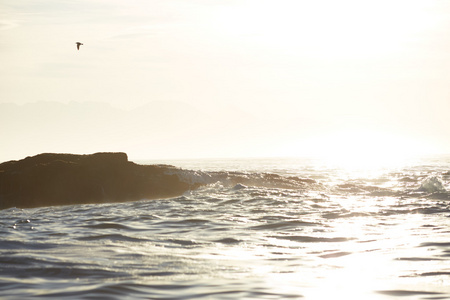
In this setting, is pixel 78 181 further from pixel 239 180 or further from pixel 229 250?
pixel 229 250

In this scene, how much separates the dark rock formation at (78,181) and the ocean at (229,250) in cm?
133

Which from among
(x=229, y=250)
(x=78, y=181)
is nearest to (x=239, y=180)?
(x=78, y=181)

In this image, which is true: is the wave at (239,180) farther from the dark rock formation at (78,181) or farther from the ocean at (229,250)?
the ocean at (229,250)

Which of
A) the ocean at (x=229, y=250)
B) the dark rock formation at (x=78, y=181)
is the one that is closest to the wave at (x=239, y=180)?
the dark rock formation at (x=78, y=181)

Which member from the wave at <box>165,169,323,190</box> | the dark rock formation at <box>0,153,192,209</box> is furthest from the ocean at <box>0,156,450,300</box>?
the wave at <box>165,169,323,190</box>

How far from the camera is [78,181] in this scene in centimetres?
2069

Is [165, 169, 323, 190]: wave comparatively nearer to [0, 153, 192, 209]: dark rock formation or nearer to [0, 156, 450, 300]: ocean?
[0, 153, 192, 209]: dark rock formation

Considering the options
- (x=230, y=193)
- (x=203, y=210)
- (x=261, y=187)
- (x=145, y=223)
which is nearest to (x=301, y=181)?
(x=261, y=187)

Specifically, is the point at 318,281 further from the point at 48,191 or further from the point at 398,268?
the point at 48,191

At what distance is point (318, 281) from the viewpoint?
7.48 m

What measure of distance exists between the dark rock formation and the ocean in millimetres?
1330

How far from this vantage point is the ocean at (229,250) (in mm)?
7121

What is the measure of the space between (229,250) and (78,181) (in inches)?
470

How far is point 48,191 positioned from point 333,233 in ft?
39.3
